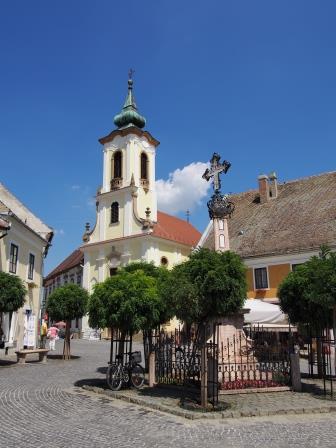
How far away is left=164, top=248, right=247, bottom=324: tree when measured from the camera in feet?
31.3

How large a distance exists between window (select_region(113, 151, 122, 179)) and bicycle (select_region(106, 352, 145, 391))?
32.6 m

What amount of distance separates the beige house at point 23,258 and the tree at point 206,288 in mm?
14368

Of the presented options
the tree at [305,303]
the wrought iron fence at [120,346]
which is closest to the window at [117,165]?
the tree at [305,303]

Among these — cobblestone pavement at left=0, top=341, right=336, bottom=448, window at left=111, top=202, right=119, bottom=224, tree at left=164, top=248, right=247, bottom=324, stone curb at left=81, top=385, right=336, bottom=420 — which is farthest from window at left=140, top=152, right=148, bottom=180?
stone curb at left=81, top=385, right=336, bottom=420

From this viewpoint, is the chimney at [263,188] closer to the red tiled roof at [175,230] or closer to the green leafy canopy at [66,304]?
the red tiled roof at [175,230]

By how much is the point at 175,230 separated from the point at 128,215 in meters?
5.70

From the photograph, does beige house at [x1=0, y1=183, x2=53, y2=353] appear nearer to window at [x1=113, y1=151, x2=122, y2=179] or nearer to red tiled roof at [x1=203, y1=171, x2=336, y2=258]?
red tiled roof at [x1=203, y1=171, x2=336, y2=258]

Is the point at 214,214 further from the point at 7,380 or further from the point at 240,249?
the point at 240,249

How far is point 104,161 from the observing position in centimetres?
4438

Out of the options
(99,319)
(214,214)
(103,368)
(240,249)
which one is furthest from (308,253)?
(99,319)

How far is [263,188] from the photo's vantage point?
32281 mm

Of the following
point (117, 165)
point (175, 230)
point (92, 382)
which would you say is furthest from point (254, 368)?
point (117, 165)

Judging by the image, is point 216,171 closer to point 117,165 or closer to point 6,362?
point 6,362

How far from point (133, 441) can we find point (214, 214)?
9.20m
